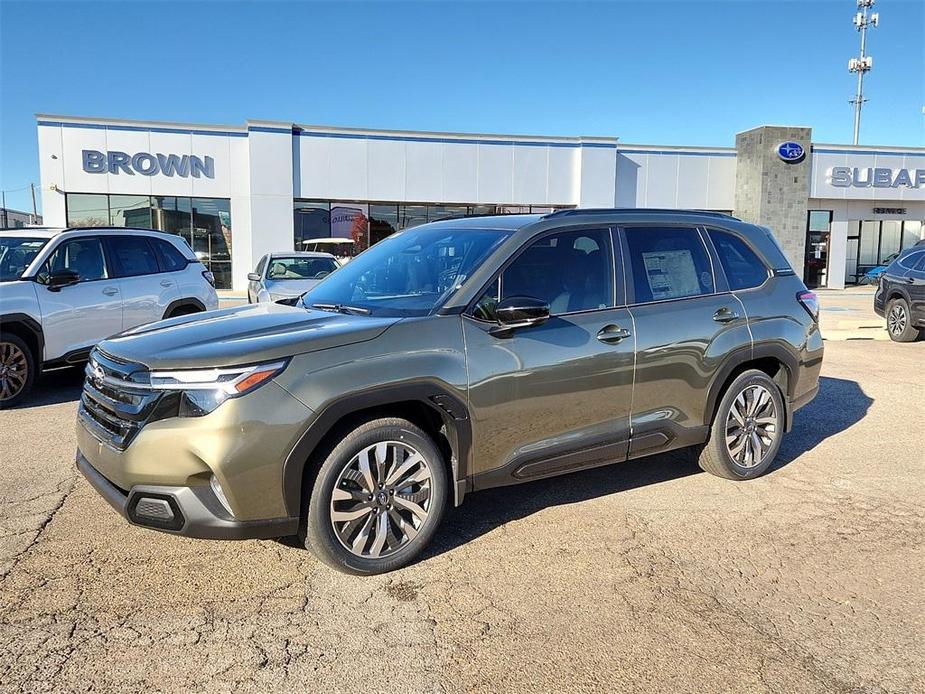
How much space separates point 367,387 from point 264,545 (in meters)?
1.23

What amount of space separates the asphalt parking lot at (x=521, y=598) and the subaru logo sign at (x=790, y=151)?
1077 inches

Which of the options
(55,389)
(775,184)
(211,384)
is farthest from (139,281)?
(775,184)

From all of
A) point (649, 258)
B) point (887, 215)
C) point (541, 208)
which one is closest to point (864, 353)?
point (649, 258)

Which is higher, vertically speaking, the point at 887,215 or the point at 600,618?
the point at 887,215

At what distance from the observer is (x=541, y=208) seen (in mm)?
28328

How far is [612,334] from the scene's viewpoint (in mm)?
4348

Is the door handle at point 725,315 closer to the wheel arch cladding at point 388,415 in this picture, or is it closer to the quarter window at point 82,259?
the wheel arch cladding at point 388,415

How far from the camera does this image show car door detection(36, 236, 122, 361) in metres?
7.64

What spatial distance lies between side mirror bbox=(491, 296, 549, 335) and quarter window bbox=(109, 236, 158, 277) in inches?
249

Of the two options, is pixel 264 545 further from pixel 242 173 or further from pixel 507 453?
pixel 242 173

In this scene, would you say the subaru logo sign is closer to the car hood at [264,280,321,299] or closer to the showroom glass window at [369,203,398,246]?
the showroom glass window at [369,203,398,246]

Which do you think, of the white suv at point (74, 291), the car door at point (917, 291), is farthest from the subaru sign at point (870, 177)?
the white suv at point (74, 291)

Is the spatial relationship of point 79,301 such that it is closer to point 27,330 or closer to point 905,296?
point 27,330

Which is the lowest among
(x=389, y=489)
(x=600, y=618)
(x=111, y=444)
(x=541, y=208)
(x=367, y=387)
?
(x=600, y=618)
